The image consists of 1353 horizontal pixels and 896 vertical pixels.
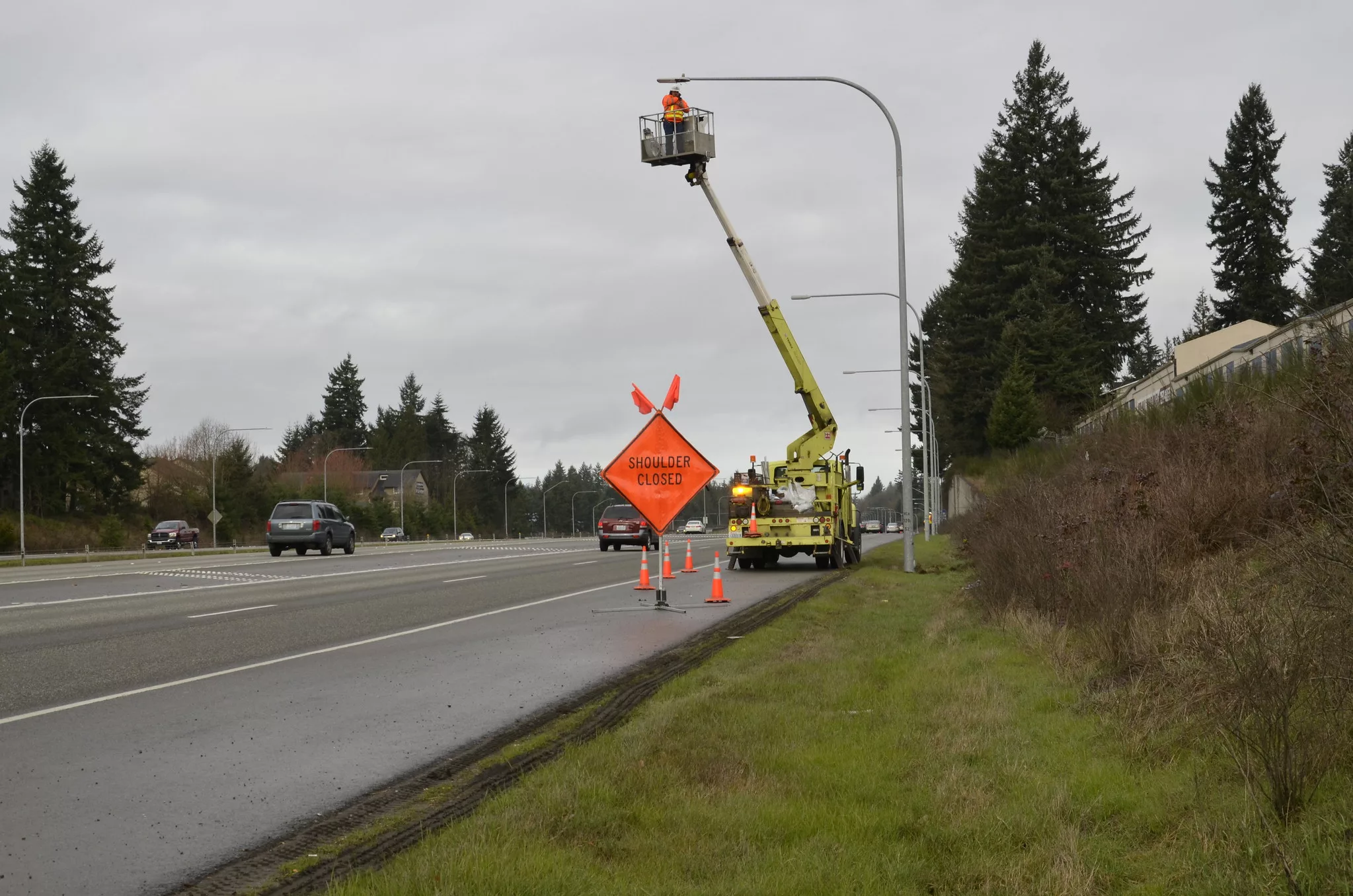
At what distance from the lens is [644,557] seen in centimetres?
2131

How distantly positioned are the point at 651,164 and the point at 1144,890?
23837 millimetres

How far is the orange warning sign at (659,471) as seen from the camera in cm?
1823

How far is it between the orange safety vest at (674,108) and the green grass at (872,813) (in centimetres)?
1893

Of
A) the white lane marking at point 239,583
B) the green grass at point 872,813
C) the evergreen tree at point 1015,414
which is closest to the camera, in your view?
the green grass at point 872,813

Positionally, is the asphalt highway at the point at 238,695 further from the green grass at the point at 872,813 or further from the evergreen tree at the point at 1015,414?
the evergreen tree at the point at 1015,414

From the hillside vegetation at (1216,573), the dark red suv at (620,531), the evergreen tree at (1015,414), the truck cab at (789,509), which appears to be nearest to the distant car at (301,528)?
the dark red suv at (620,531)

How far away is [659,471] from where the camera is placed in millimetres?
18359

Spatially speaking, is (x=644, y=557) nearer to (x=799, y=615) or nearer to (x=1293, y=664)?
(x=799, y=615)

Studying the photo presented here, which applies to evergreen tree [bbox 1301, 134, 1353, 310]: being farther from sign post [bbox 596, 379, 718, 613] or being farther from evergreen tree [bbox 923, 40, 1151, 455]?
sign post [bbox 596, 379, 718, 613]

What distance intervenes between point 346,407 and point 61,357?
274ft

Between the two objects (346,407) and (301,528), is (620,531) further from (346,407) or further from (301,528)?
(346,407)

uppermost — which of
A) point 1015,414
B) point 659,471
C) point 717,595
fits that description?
point 1015,414

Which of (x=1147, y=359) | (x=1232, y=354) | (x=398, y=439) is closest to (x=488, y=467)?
(x=398, y=439)

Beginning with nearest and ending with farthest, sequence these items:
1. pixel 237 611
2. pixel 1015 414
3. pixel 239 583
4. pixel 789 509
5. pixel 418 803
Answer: pixel 418 803
pixel 237 611
pixel 239 583
pixel 789 509
pixel 1015 414
